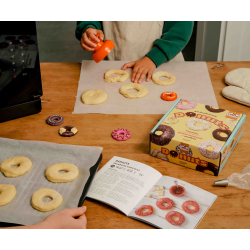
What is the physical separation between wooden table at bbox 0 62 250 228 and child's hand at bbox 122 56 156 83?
0.90ft

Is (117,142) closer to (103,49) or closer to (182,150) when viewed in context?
(182,150)

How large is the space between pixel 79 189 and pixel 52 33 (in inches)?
160

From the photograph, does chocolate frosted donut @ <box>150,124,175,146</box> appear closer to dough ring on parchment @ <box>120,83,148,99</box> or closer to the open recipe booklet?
the open recipe booklet

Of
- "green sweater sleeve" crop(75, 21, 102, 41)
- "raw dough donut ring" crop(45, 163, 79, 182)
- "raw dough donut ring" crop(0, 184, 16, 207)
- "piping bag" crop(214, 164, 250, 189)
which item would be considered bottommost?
"piping bag" crop(214, 164, 250, 189)

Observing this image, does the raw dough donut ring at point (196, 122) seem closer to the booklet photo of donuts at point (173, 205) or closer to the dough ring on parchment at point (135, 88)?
the booklet photo of donuts at point (173, 205)

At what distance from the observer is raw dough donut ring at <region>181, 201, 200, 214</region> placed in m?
0.78

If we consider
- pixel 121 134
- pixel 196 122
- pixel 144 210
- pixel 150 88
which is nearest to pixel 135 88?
pixel 150 88

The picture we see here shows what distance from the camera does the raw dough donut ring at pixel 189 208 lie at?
0.78 m

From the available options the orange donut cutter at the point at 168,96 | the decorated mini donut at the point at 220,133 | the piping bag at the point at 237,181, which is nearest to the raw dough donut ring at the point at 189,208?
the piping bag at the point at 237,181

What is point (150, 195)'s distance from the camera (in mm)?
827

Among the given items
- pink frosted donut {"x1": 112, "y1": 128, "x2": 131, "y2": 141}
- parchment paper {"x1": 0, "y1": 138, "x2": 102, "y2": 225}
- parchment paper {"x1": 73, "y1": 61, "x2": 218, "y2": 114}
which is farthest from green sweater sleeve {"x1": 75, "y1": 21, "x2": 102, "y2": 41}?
parchment paper {"x1": 0, "y1": 138, "x2": 102, "y2": 225}

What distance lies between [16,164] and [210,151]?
0.59 m

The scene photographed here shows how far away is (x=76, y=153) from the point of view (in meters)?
0.95

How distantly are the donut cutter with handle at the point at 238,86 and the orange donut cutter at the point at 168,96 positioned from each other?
0.22 m
